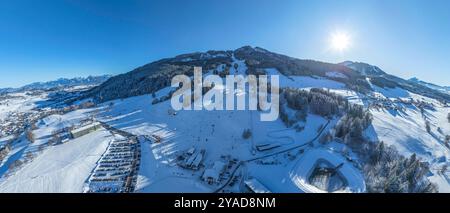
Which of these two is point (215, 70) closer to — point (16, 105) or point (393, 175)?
point (393, 175)

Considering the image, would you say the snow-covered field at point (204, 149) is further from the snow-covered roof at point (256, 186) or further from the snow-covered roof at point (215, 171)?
the snow-covered roof at point (256, 186)

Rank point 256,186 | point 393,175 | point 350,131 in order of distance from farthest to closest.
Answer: point 350,131
point 256,186
point 393,175

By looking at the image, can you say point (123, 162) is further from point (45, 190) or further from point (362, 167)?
point (362, 167)

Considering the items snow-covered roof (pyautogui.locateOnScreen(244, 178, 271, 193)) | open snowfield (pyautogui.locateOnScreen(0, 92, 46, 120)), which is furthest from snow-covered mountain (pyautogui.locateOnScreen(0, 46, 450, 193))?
open snowfield (pyautogui.locateOnScreen(0, 92, 46, 120))

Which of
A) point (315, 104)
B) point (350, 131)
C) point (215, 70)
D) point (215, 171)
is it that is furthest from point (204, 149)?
point (215, 70)

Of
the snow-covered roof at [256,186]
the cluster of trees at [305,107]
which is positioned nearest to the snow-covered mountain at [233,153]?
the snow-covered roof at [256,186]
